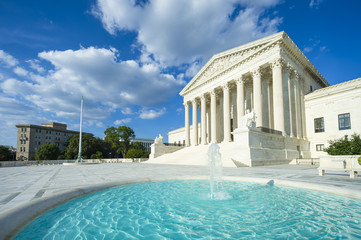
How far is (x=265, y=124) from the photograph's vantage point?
28234 mm

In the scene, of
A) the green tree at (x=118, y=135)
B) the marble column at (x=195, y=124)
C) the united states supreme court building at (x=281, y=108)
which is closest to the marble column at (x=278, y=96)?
the united states supreme court building at (x=281, y=108)

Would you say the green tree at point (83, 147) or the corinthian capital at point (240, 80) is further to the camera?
the green tree at point (83, 147)

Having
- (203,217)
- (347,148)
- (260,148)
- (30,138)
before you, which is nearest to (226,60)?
(260,148)

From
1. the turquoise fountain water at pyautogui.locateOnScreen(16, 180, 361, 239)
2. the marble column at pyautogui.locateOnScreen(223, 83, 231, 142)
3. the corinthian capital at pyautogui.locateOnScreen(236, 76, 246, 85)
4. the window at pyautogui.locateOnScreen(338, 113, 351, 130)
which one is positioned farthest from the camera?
the marble column at pyautogui.locateOnScreen(223, 83, 231, 142)

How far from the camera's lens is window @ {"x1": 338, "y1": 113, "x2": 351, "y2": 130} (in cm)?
2509

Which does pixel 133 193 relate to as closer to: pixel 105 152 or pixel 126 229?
pixel 126 229

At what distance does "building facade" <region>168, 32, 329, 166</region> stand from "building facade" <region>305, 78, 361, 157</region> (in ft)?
3.51

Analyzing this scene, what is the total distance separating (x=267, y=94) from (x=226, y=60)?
32.2ft

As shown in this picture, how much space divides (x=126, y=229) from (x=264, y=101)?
29826mm

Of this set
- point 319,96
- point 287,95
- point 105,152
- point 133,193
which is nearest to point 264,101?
point 287,95

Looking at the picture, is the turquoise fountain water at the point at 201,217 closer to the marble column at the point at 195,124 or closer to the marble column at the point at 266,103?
the marble column at the point at 266,103

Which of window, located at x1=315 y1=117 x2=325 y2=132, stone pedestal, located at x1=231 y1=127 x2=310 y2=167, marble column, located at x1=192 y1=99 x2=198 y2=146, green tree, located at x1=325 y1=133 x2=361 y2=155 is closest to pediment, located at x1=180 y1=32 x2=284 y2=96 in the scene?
marble column, located at x1=192 y1=99 x2=198 y2=146

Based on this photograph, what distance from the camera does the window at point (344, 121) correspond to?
25.1 meters

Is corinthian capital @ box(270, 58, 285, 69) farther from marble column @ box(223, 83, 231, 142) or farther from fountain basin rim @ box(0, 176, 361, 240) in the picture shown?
fountain basin rim @ box(0, 176, 361, 240)
